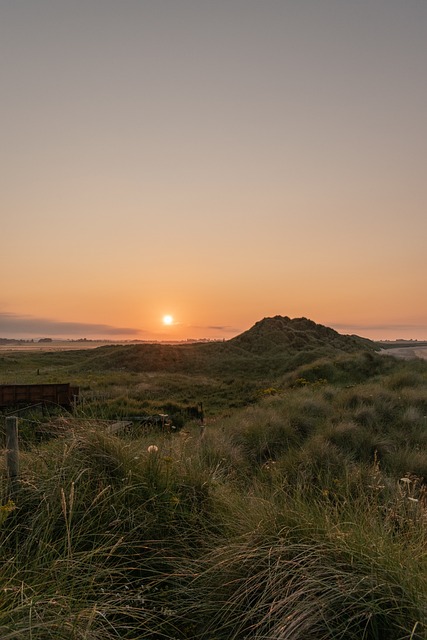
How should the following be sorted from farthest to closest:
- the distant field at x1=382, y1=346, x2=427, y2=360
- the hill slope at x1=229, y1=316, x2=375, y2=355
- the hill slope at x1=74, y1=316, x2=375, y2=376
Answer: the hill slope at x1=229, y1=316, x2=375, y2=355
the hill slope at x1=74, y1=316, x2=375, y2=376
the distant field at x1=382, y1=346, x2=427, y2=360

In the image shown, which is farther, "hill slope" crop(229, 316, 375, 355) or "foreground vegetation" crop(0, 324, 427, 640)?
"hill slope" crop(229, 316, 375, 355)

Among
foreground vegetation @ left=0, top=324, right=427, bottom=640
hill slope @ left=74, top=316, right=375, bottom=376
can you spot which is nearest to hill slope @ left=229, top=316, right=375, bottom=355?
hill slope @ left=74, top=316, right=375, bottom=376

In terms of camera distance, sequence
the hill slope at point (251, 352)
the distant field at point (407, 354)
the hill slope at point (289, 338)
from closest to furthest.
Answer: the distant field at point (407, 354) < the hill slope at point (251, 352) < the hill slope at point (289, 338)

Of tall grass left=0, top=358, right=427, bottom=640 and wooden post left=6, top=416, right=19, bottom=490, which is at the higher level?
wooden post left=6, top=416, right=19, bottom=490

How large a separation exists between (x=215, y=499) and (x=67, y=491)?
141cm

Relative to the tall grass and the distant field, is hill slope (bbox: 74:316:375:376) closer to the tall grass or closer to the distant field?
the distant field

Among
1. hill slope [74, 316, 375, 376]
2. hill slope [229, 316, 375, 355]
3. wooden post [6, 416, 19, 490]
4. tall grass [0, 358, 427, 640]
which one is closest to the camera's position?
tall grass [0, 358, 427, 640]

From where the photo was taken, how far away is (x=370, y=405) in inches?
507

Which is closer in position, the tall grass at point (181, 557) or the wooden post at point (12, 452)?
the tall grass at point (181, 557)

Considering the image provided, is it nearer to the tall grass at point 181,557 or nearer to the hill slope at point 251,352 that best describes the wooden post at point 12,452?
the tall grass at point 181,557

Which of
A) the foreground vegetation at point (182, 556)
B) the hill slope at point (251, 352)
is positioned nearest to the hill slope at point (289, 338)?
the hill slope at point (251, 352)

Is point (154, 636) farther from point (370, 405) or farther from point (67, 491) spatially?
point (370, 405)

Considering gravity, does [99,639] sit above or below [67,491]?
below

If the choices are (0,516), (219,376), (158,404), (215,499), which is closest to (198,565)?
(215,499)
